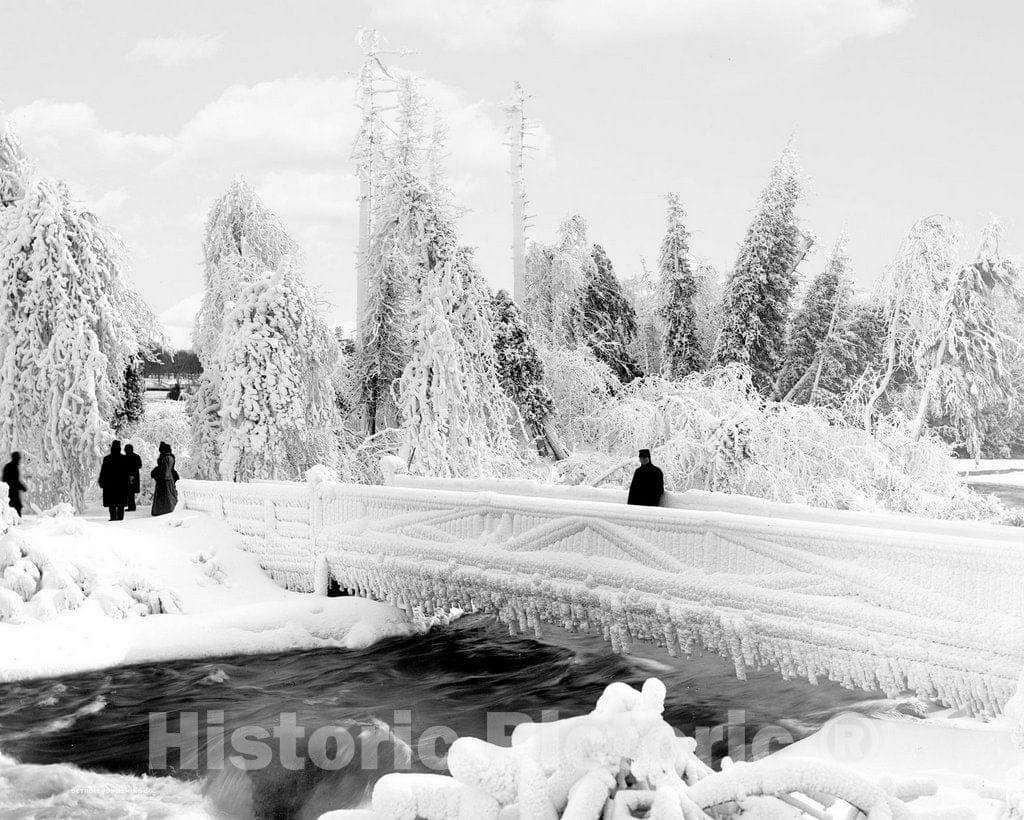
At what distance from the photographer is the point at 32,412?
19391mm

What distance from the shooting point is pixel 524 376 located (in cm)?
2928

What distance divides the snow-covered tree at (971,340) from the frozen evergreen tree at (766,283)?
1056 cm

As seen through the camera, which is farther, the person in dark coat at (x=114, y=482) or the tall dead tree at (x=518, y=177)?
the tall dead tree at (x=518, y=177)

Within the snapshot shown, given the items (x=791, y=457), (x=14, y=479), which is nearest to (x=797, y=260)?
(x=791, y=457)

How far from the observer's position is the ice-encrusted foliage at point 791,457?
17172 millimetres

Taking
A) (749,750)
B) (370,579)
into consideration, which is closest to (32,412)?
(370,579)

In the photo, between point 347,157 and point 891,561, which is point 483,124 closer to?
point 347,157

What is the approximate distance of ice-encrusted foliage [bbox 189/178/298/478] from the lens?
2262cm

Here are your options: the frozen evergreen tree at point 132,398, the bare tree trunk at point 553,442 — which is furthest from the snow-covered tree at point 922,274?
the frozen evergreen tree at point 132,398

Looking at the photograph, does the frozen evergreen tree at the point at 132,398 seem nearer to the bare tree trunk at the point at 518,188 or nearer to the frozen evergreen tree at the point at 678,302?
the bare tree trunk at the point at 518,188

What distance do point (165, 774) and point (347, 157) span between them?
78.4 feet

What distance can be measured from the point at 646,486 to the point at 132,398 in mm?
16664

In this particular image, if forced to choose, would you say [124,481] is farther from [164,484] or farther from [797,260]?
[797,260]

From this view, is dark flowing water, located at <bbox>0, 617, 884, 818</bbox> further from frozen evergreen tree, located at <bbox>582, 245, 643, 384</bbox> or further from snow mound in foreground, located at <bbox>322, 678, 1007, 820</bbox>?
frozen evergreen tree, located at <bbox>582, 245, 643, 384</bbox>
